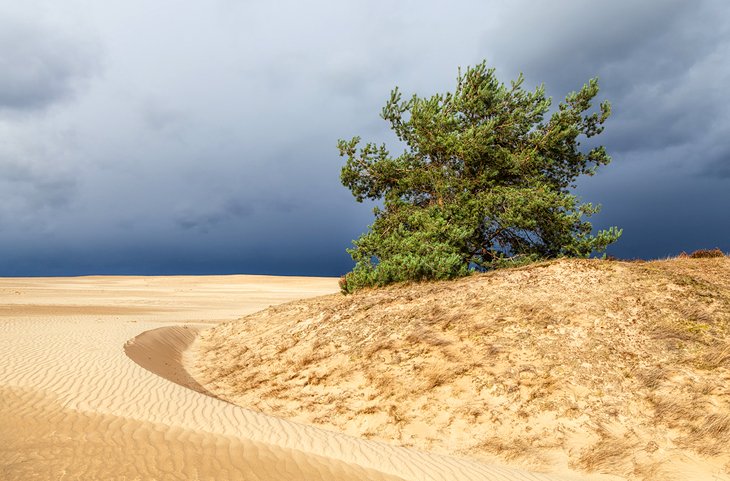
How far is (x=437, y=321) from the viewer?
11578 millimetres

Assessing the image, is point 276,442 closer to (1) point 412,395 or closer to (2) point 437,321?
(1) point 412,395

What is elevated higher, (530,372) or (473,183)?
(473,183)

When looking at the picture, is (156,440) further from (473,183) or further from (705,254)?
(705,254)

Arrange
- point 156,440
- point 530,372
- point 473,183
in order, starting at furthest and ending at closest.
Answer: point 473,183 → point 530,372 → point 156,440

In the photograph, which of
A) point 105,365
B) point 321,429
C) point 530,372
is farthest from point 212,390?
point 530,372

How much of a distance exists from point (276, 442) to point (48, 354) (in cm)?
973

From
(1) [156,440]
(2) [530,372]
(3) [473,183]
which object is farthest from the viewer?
(3) [473,183]

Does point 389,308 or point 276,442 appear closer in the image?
point 276,442

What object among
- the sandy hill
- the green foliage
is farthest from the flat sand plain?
the green foliage

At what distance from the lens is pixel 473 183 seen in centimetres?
1850

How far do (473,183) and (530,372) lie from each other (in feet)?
34.5

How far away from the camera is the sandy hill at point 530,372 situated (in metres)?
7.73

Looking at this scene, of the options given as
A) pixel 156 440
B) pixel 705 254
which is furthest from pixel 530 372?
pixel 705 254

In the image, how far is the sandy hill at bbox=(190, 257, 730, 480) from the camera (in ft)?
25.4
